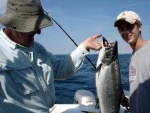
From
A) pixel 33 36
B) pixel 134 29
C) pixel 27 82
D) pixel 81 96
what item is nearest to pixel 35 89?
pixel 27 82

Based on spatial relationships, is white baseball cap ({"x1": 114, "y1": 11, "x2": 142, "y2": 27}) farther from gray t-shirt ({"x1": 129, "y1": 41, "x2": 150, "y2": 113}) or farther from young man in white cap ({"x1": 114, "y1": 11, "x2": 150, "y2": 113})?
gray t-shirt ({"x1": 129, "y1": 41, "x2": 150, "y2": 113})

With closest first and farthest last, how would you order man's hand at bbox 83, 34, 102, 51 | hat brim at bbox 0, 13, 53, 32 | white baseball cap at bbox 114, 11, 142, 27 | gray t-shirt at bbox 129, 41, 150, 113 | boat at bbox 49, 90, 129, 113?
hat brim at bbox 0, 13, 53, 32 < man's hand at bbox 83, 34, 102, 51 < gray t-shirt at bbox 129, 41, 150, 113 < white baseball cap at bbox 114, 11, 142, 27 < boat at bbox 49, 90, 129, 113

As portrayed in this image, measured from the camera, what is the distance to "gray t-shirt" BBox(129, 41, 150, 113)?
10.4ft

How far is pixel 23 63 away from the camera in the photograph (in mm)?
2426


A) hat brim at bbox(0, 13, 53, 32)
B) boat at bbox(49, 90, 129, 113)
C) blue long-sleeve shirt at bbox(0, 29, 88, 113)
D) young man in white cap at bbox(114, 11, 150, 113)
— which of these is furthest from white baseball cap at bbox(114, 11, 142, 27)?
boat at bbox(49, 90, 129, 113)

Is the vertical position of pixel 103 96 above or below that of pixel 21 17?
below

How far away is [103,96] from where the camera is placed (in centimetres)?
327

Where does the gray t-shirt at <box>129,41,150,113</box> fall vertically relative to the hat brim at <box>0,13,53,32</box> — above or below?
below

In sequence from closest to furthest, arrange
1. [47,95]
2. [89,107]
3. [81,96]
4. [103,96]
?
[47,95] → [103,96] → [89,107] → [81,96]

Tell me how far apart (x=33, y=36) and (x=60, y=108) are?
10.9 feet

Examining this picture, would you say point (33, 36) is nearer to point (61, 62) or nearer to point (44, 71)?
point (44, 71)

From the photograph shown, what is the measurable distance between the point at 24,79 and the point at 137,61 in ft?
5.82

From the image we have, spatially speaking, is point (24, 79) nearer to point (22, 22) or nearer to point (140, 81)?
point (22, 22)

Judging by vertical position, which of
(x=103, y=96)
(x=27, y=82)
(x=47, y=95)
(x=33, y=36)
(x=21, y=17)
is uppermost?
(x=21, y=17)
